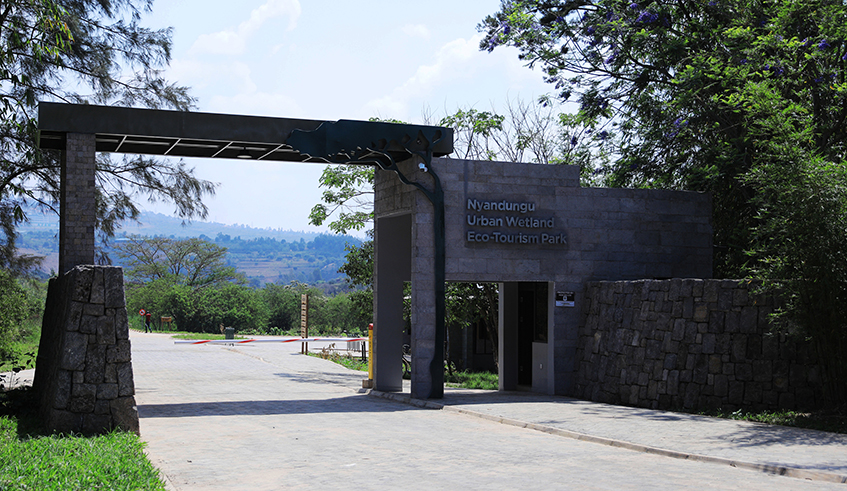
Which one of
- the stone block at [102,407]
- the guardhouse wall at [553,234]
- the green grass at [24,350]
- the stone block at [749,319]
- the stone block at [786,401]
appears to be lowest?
the green grass at [24,350]

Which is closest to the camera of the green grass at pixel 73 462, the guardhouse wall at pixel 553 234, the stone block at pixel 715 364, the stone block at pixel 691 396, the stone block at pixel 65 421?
the green grass at pixel 73 462

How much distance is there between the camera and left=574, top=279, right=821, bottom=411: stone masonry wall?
459 inches

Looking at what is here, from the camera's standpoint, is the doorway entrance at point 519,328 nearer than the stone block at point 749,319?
No

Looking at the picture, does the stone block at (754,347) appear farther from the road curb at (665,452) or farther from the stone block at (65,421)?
the stone block at (65,421)

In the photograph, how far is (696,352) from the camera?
12.5 meters

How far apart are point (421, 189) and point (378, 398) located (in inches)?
172

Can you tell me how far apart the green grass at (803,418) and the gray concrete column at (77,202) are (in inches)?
419

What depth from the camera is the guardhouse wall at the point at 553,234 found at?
1487cm

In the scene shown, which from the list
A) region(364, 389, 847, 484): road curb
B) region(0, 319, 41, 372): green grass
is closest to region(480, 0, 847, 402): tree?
region(364, 389, 847, 484): road curb

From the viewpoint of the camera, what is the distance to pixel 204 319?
180ft

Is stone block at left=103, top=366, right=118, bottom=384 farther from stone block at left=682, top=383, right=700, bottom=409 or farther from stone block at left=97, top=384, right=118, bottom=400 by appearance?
stone block at left=682, top=383, right=700, bottom=409

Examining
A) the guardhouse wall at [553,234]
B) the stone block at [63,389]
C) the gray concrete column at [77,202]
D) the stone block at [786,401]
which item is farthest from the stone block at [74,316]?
the stone block at [786,401]

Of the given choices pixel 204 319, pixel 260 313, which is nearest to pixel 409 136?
pixel 204 319

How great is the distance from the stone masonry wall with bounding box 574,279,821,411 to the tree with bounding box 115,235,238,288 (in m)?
60.5
